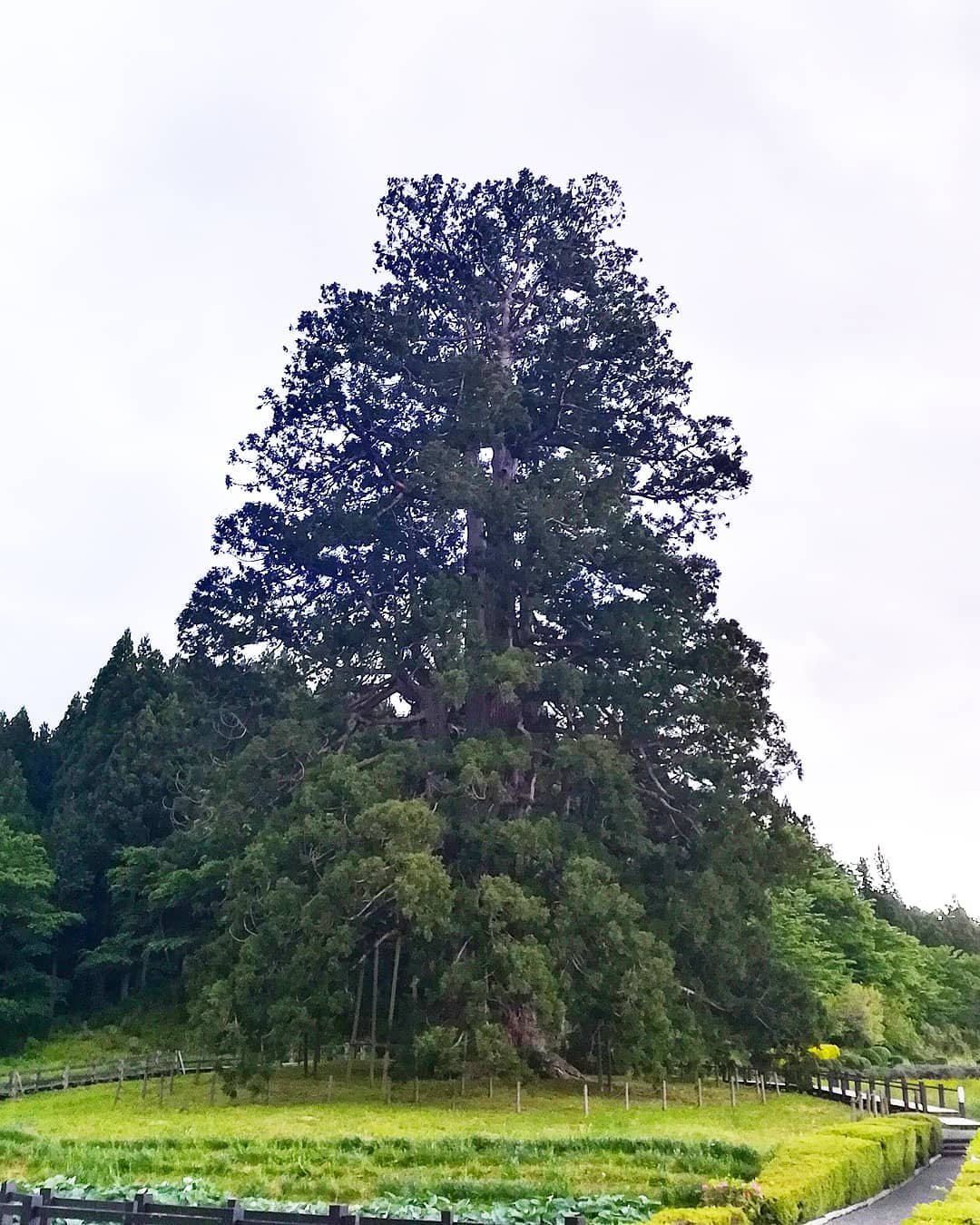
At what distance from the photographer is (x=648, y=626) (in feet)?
91.1

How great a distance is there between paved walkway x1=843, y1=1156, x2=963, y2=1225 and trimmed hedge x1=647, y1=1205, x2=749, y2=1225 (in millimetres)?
1775

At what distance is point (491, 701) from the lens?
2808 cm

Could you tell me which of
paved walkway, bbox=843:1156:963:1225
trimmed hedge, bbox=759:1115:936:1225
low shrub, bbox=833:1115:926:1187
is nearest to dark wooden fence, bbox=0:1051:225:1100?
low shrub, bbox=833:1115:926:1187

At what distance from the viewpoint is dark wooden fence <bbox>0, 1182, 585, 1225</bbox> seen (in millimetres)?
8320

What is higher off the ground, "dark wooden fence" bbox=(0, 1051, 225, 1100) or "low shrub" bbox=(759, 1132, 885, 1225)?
"low shrub" bbox=(759, 1132, 885, 1225)

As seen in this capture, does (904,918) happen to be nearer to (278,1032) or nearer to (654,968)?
(654,968)

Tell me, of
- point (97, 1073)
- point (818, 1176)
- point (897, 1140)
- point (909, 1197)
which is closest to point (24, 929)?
point (97, 1073)

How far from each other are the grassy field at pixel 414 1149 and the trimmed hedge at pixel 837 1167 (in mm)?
1339

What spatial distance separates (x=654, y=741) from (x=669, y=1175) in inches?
573

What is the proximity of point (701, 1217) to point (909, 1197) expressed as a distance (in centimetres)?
667

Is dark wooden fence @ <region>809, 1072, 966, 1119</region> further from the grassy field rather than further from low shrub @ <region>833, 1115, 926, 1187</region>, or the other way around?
low shrub @ <region>833, 1115, 926, 1187</region>

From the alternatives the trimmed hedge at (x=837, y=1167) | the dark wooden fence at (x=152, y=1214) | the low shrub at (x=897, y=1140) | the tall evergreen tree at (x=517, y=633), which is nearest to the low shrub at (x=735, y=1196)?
the trimmed hedge at (x=837, y=1167)

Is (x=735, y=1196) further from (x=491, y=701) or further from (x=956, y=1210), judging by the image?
(x=491, y=701)

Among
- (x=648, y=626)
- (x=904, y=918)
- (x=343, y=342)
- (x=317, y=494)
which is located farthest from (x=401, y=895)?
(x=904, y=918)
